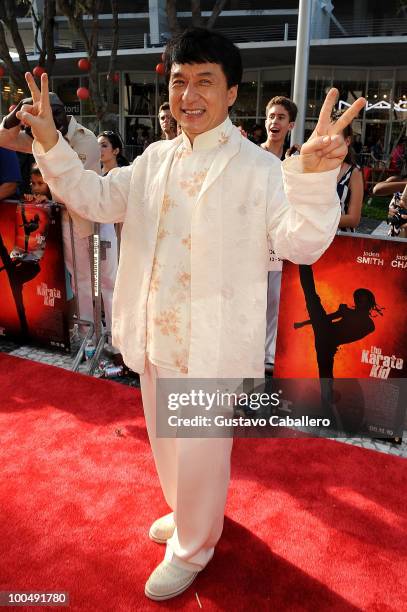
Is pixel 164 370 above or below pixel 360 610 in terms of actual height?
above

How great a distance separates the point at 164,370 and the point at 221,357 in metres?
0.24

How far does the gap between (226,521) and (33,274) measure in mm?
2461

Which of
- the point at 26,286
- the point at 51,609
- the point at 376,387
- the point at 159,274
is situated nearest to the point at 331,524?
the point at 376,387

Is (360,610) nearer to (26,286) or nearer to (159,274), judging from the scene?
(159,274)

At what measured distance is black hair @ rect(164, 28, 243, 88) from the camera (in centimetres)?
156

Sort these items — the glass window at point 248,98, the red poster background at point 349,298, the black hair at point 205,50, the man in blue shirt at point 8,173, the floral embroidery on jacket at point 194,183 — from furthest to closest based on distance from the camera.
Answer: the glass window at point 248,98 → the man in blue shirt at point 8,173 → the red poster background at point 349,298 → the floral embroidery on jacket at point 194,183 → the black hair at point 205,50

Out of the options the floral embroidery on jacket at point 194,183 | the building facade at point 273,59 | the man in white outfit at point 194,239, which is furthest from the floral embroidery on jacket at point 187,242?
the building facade at point 273,59

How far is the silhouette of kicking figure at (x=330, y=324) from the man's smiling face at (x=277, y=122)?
129cm

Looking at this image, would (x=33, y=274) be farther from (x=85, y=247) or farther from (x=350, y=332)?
(x=350, y=332)

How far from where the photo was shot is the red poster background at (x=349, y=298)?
281cm

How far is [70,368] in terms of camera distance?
3799mm

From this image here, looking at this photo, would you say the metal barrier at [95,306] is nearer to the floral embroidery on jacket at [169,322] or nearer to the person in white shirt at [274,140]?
the person in white shirt at [274,140]

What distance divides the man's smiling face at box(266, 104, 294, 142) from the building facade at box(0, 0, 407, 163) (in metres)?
11.0

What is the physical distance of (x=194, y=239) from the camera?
164 cm
